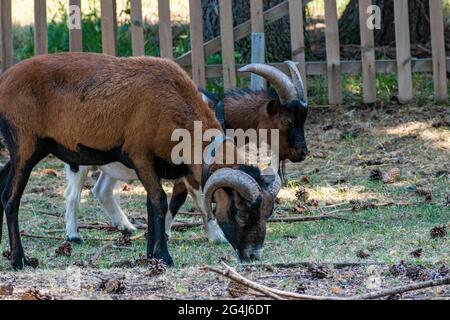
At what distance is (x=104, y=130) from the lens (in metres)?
8.91

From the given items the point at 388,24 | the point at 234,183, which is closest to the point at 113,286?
the point at 234,183

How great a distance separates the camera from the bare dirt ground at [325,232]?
7.56 m

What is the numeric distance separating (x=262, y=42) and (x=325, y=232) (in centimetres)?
400

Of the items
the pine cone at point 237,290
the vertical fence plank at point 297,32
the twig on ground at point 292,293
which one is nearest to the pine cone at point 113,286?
the pine cone at point 237,290

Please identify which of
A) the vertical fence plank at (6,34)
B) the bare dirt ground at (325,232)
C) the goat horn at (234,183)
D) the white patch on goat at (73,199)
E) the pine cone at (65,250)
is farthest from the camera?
the vertical fence plank at (6,34)

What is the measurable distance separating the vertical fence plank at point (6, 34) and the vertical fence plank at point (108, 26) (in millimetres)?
1174

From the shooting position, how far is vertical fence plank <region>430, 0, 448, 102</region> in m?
13.5

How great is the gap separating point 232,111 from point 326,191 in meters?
1.44

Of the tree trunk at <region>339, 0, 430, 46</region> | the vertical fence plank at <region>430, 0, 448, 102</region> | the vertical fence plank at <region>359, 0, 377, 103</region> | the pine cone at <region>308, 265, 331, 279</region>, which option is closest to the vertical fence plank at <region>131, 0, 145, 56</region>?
the vertical fence plank at <region>359, 0, 377, 103</region>

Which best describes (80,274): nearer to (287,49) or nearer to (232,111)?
(232,111)

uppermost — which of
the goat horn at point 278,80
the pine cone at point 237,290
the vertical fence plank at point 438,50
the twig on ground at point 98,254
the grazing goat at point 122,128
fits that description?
the vertical fence plank at point 438,50

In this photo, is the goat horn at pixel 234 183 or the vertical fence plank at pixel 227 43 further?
the vertical fence plank at pixel 227 43

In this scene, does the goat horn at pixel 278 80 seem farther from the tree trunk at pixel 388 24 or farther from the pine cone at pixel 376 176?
the tree trunk at pixel 388 24

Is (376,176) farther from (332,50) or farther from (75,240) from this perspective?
(75,240)
